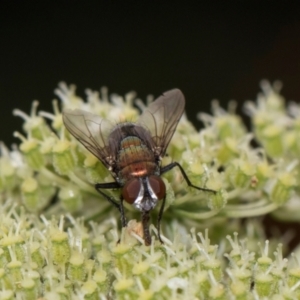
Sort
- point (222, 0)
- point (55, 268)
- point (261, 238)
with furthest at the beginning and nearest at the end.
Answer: point (222, 0) → point (261, 238) → point (55, 268)

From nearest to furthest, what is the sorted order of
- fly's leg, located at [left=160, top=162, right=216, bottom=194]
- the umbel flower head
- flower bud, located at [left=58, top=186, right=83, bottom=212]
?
the umbel flower head < fly's leg, located at [left=160, top=162, right=216, bottom=194] < flower bud, located at [left=58, top=186, right=83, bottom=212]

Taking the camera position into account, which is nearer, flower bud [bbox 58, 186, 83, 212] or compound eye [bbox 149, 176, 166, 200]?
compound eye [bbox 149, 176, 166, 200]

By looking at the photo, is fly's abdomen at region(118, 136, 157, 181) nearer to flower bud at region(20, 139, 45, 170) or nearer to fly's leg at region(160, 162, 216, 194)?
fly's leg at region(160, 162, 216, 194)

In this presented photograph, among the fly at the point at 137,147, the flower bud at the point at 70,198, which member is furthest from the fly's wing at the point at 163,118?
the flower bud at the point at 70,198

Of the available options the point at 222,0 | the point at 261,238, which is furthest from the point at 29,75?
the point at 261,238

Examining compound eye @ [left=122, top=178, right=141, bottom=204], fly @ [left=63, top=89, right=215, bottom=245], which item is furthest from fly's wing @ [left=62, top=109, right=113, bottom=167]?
compound eye @ [left=122, top=178, right=141, bottom=204]

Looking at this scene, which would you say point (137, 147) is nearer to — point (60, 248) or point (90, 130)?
point (90, 130)

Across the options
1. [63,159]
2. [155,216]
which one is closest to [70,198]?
[63,159]

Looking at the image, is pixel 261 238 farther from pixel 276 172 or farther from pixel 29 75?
pixel 29 75
